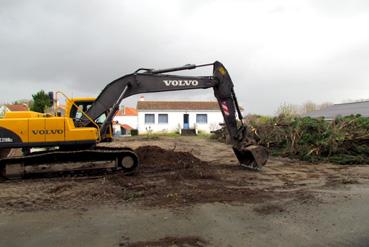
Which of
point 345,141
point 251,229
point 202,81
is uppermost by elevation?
point 202,81

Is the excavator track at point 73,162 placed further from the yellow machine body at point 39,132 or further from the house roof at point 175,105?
the house roof at point 175,105

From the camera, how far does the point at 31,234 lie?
6.24m

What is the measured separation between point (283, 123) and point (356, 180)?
8.76m

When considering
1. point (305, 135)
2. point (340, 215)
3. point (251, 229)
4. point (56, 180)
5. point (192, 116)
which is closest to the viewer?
point (251, 229)

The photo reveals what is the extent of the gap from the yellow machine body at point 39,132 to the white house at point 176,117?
36.1 metres

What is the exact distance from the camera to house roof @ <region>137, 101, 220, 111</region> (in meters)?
48.8

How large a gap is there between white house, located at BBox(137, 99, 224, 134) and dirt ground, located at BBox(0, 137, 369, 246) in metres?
34.5

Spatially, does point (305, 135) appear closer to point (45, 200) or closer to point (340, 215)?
point (340, 215)

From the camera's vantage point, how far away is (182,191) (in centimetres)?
923

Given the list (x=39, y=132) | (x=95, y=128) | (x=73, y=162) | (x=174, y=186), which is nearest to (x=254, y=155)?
(x=174, y=186)

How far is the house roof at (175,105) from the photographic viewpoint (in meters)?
48.8

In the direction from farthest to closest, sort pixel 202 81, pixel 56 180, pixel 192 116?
1. pixel 192 116
2. pixel 202 81
3. pixel 56 180

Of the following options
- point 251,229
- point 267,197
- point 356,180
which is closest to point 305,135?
point 356,180

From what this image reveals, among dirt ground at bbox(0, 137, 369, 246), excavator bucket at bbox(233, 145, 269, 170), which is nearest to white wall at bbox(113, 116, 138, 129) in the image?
dirt ground at bbox(0, 137, 369, 246)
